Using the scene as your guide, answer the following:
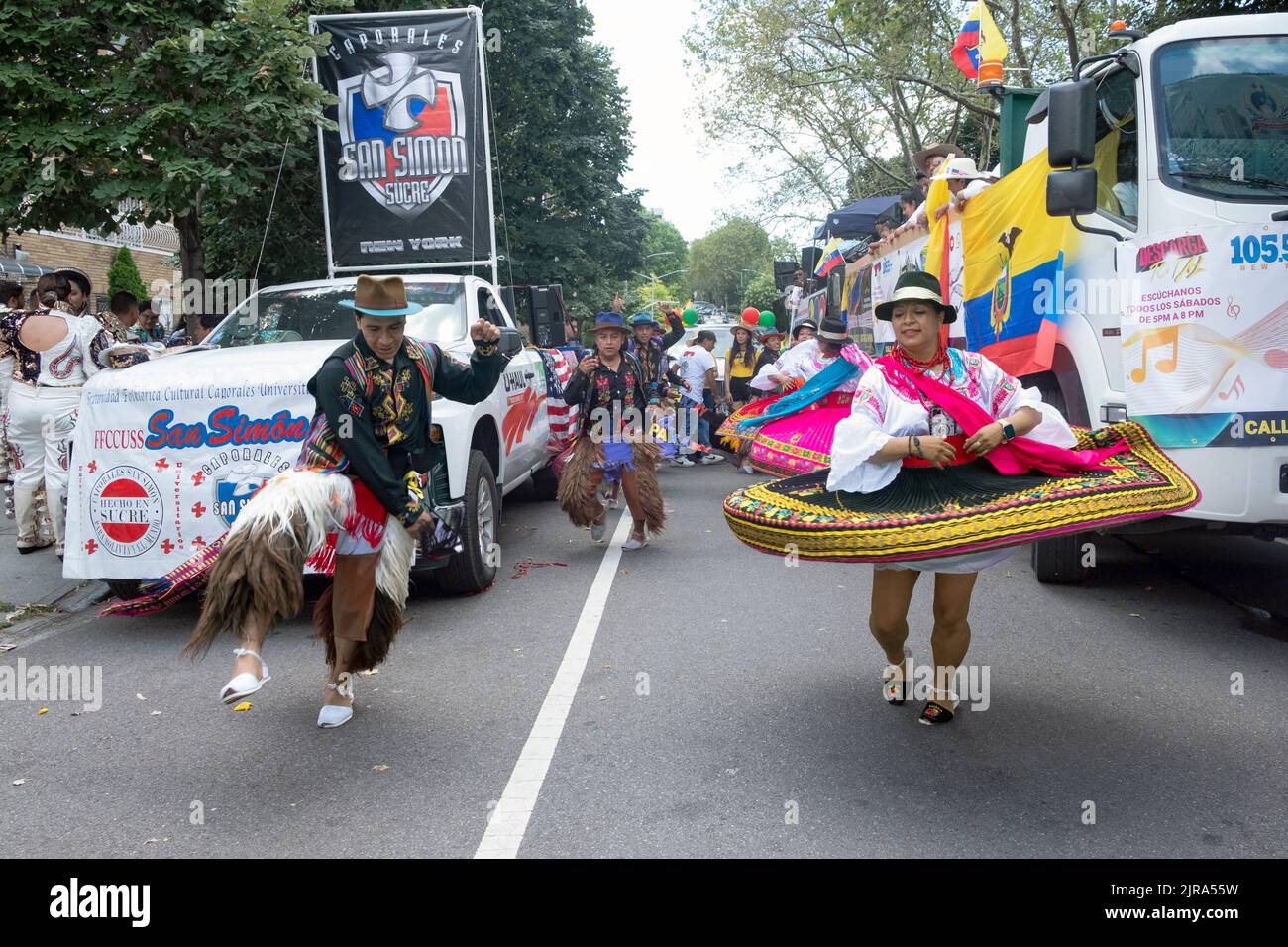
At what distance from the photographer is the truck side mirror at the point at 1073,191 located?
6.11 m

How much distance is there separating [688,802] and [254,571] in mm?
1799

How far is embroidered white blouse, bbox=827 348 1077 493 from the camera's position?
4.29 m

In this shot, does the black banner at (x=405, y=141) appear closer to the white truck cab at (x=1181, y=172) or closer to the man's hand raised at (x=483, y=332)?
the white truck cab at (x=1181, y=172)

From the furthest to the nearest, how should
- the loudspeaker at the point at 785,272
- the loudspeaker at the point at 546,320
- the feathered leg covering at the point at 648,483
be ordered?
the loudspeaker at the point at 785,272 → the loudspeaker at the point at 546,320 → the feathered leg covering at the point at 648,483

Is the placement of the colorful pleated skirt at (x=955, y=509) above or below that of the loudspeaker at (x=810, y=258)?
below

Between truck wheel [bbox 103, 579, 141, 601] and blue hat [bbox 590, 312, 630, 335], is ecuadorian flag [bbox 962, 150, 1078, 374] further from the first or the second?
truck wheel [bbox 103, 579, 141, 601]

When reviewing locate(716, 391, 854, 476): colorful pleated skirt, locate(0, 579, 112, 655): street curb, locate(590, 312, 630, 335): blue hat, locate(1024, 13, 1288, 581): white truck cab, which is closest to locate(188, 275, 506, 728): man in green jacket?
locate(716, 391, 854, 476): colorful pleated skirt

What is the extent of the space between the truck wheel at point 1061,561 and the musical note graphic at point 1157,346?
5.63 feet

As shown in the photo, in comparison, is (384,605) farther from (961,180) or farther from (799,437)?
(961,180)

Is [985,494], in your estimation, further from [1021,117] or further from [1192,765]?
[1021,117]

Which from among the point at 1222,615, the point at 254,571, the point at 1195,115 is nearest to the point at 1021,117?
the point at 1195,115

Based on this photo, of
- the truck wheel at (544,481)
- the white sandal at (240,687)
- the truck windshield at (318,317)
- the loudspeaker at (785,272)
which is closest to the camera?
the white sandal at (240,687)

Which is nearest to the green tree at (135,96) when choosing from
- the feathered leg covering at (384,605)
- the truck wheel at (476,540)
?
the truck wheel at (476,540)

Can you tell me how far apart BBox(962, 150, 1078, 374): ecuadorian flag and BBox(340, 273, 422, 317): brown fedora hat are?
413cm
